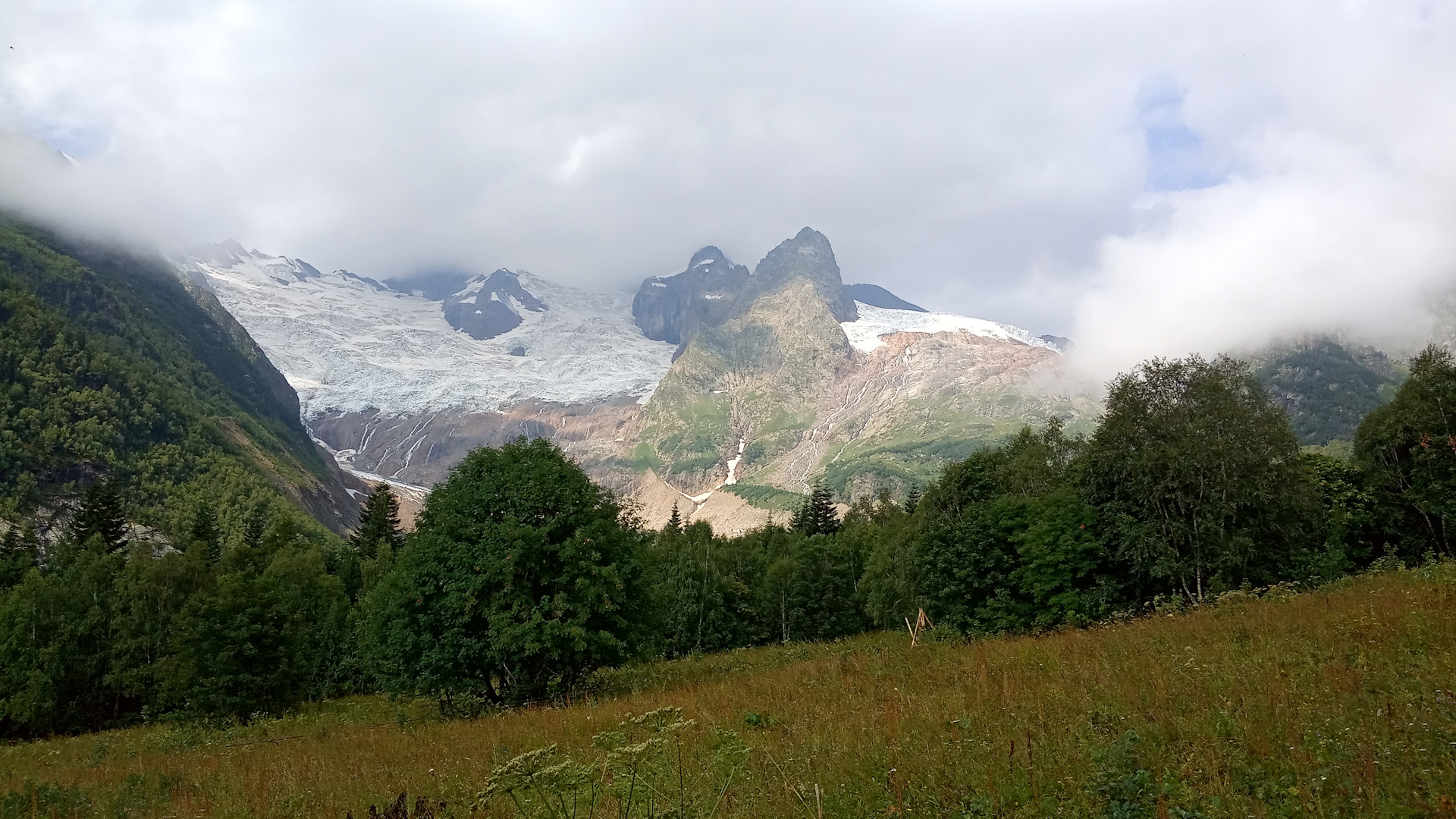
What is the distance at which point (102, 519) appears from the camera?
70.2 meters

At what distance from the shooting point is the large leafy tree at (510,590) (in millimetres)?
24484

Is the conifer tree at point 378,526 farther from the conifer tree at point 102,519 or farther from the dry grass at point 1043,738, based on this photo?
the dry grass at point 1043,738

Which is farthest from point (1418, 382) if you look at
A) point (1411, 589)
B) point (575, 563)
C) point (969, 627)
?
point (575, 563)

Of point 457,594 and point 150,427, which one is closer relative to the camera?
point 457,594

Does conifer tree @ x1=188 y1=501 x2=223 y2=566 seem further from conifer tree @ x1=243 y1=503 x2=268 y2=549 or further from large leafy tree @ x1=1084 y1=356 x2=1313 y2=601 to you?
large leafy tree @ x1=1084 y1=356 x2=1313 y2=601

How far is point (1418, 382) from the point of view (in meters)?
44.5

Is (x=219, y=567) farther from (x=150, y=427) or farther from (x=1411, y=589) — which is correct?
(x=150, y=427)

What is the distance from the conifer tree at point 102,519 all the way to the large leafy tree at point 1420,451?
10555 cm

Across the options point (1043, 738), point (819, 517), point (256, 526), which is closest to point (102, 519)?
point (256, 526)

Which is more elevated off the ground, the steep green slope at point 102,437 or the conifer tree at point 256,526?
the steep green slope at point 102,437

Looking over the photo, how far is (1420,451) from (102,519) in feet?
359

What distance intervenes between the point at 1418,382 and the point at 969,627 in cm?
3330

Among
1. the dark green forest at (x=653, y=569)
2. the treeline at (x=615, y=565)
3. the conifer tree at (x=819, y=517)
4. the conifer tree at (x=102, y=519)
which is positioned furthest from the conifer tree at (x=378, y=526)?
the conifer tree at (x=819, y=517)

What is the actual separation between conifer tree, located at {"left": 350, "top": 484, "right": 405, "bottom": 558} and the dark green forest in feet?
5.06
